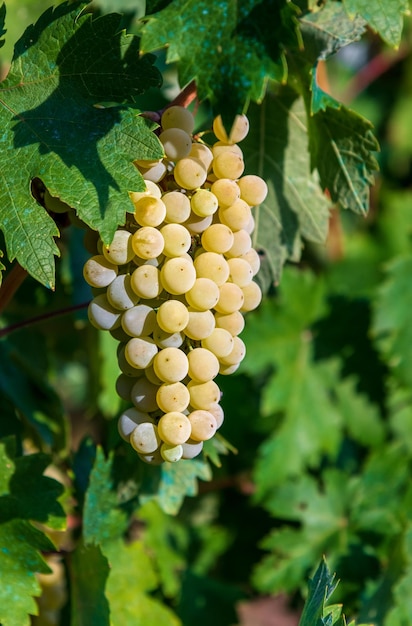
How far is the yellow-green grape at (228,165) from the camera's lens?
68cm

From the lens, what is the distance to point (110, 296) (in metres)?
0.66

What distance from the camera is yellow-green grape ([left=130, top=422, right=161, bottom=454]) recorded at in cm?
66

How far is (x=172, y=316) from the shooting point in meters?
0.64

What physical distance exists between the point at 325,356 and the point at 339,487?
27 centimetres

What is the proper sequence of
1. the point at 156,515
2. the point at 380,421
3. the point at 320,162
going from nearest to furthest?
the point at 320,162 < the point at 156,515 < the point at 380,421

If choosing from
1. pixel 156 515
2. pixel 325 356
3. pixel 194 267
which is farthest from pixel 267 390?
pixel 194 267

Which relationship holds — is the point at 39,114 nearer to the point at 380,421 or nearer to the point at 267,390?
the point at 267,390

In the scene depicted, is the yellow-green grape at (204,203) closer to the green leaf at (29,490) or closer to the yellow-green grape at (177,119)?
the yellow-green grape at (177,119)

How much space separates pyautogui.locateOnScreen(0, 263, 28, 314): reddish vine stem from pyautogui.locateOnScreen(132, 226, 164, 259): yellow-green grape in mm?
168

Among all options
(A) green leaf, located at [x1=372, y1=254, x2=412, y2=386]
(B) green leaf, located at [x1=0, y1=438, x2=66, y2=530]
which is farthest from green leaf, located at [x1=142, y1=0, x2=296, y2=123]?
(A) green leaf, located at [x1=372, y1=254, x2=412, y2=386]

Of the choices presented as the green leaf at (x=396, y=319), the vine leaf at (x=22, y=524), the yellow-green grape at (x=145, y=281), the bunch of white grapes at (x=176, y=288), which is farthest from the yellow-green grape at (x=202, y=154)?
the green leaf at (x=396, y=319)

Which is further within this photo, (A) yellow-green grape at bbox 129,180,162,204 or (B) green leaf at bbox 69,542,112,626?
(B) green leaf at bbox 69,542,112,626

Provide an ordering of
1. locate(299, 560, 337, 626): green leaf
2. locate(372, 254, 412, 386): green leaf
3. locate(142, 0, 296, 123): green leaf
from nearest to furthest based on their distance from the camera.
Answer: locate(142, 0, 296, 123): green leaf
locate(299, 560, 337, 626): green leaf
locate(372, 254, 412, 386): green leaf

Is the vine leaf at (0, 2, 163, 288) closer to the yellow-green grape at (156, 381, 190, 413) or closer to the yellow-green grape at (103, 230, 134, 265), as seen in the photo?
the yellow-green grape at (103, 230, 134, 265)
